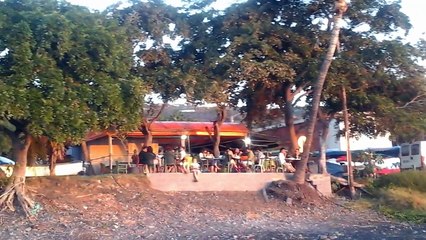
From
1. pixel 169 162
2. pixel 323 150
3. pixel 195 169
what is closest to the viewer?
pixel 195 169

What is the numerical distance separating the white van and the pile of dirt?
11.0m

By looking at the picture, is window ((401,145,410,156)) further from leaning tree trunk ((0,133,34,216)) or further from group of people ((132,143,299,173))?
leaning tree trunk ((0,133,34,216))

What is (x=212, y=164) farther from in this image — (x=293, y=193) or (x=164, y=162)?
(x=293, y=193)

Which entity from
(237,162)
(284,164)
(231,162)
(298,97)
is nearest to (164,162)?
(231,162)

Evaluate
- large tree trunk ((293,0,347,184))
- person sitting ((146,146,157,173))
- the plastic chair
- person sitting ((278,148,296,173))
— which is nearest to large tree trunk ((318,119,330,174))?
person sitting ((278,148,296,173))

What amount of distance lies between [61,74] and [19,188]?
386cm

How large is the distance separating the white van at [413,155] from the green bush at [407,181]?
7060 mm

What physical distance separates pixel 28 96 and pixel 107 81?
2.66 metres

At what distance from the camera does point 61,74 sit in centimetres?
2011

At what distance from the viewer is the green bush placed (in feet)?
90.6

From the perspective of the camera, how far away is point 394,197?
1045 inches

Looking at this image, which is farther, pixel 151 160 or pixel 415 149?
pixel 415 149

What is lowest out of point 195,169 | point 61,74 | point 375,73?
point 195,169

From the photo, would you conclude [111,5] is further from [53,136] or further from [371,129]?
[371,129]
